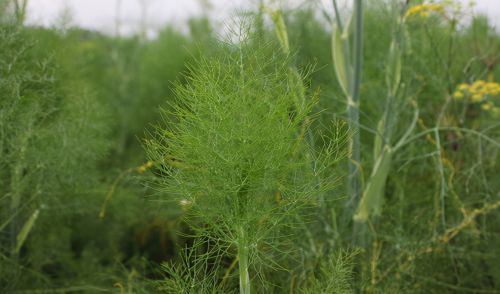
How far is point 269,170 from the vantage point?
1183mm

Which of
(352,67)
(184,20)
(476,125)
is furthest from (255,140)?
(184,20)

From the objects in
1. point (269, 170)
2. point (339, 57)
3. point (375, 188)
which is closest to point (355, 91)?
point (339, 57)

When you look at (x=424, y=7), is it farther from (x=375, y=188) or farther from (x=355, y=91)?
(x=375, y=188)

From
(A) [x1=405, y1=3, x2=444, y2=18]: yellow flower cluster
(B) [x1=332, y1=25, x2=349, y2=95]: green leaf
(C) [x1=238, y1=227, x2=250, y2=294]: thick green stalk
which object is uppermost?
(A) [x1=405, y1=3, x2=444, y2=18]: yellow flower cluster

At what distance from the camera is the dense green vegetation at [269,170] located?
1188mm

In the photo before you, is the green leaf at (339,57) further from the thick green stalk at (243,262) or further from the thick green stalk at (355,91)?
the thick green stalk at (243,262)

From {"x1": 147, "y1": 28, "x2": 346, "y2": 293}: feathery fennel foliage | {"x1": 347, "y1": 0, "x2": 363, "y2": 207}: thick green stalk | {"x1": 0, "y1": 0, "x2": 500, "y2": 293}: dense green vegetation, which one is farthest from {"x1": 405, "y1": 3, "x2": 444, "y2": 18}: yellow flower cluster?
{"x1": 147, "y1": 28, "x2": 346, "y2": 293}: feathery fennel foliage

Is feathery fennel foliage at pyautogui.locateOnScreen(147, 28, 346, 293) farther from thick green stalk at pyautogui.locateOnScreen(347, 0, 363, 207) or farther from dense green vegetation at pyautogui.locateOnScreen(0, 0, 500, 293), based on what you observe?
thick green stalk at pyautogui.locateOnScreen(347, 0, 363, 207)

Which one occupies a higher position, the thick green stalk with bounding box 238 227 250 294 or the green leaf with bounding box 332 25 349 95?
the green leaf with bounding box 332 25 349 95

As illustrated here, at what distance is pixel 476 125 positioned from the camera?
2.85 meters

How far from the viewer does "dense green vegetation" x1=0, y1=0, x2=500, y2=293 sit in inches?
46.8

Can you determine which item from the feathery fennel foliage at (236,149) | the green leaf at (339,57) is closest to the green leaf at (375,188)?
the green leaf at (339,57)

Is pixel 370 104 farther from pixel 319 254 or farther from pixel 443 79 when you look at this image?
pixel 319 254

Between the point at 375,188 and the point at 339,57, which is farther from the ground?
the point at 339,57
